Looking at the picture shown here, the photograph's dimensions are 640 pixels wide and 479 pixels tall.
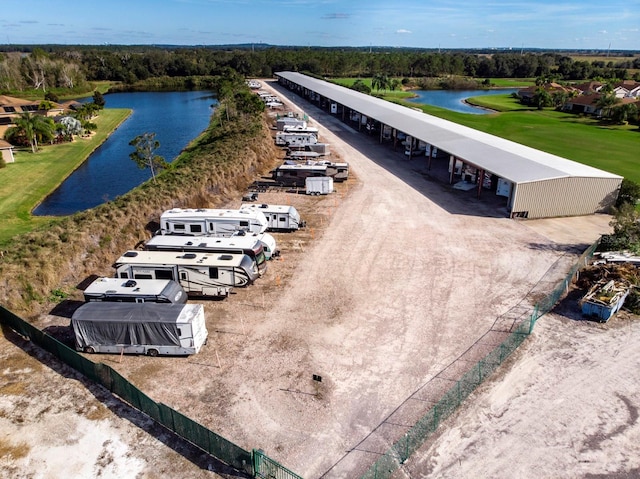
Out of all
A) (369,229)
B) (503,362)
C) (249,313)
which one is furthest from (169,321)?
(369,229)

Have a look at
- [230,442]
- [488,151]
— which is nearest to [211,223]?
[230,442]

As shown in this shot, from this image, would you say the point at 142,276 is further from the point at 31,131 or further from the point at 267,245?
the point at 31,131

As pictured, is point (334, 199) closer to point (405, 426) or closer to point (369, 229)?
point (369, 229)

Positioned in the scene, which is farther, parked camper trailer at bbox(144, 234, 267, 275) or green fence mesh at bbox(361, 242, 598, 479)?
parked camper trailer at bbox(144, 234, 267, 275)

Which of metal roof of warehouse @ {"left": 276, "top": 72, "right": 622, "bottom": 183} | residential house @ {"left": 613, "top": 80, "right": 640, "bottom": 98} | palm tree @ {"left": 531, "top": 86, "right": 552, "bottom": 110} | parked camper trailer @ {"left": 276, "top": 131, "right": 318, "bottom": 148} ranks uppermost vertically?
residential house @ {"left": 613, "top": 80, "right": 640, "bottom": 98}

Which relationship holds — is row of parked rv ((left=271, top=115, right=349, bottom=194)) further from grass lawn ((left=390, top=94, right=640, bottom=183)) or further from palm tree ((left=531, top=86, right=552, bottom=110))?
palm tree ((left=531, top=86, right=552, bottom=110))

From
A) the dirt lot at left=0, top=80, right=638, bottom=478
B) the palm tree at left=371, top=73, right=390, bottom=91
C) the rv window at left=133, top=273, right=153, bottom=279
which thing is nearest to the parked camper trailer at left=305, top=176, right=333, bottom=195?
the dirt lot at left=0, top=80, right=638, bottom=478

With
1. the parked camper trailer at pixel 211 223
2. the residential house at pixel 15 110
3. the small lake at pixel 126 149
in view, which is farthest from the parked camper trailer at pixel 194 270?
the residential house at pixel 15 110
